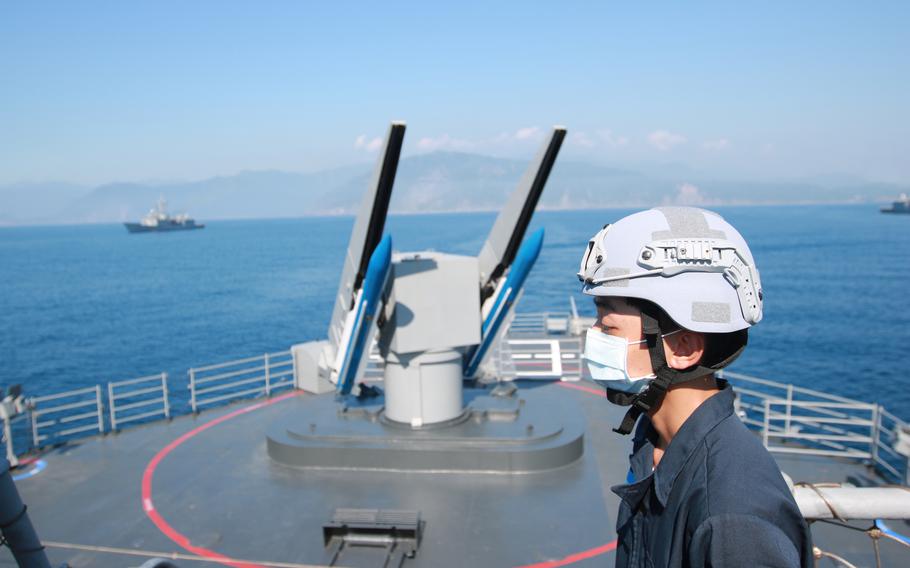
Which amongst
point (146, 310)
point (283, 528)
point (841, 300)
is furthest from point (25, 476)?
point (841, 300)

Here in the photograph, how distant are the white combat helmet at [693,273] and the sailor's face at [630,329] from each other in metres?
0.10

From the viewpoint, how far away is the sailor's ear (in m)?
2.24

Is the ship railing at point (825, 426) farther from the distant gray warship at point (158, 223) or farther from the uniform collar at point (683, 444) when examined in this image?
the distant gray warship at point (158, 223)

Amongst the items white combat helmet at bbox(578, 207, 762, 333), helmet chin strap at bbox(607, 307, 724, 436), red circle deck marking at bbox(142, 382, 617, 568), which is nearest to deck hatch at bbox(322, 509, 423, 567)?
red circle deck marking at bbox(142, 382, 617, 568)

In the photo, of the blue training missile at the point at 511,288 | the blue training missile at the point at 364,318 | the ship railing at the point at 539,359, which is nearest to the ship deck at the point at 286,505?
the blue training missile at the point at 364,318

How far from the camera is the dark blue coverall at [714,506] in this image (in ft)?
5.50

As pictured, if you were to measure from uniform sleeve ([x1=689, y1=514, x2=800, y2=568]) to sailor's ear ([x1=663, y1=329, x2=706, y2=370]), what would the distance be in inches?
25.8

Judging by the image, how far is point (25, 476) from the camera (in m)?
13.0

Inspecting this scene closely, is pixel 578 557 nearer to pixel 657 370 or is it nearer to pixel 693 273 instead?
pixel 657 370

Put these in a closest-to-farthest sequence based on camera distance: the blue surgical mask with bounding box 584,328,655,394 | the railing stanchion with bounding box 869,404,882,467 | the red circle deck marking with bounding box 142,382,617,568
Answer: the blue surgical mask with bounding box 584,328,655,394 < the red circle deck marking with bounding box 142,382,617,568 < the railing stanchion with bounding box 869,404,882,467

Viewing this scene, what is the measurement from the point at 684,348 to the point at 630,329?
8.0 inches

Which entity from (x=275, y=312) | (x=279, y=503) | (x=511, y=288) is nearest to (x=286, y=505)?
(x=279, y=503)

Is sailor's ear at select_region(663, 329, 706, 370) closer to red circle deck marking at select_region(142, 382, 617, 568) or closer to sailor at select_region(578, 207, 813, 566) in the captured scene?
sailor at select_region(578, 207, 813, 566)

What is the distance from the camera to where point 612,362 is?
7.86 feet
